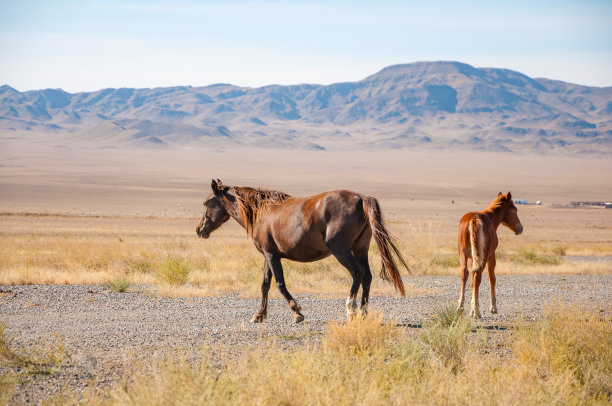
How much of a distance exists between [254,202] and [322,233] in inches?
63.0

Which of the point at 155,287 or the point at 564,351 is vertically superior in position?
the point at 564,351

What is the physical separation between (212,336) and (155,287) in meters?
6.29

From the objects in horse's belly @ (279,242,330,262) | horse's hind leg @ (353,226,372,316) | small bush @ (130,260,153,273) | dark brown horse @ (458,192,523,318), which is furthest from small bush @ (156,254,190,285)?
dark brown horse @ (458,192,523,318)

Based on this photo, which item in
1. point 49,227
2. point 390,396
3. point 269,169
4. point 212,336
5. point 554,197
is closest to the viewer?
point 390,396

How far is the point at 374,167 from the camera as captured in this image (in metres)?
142

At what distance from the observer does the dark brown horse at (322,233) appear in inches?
384

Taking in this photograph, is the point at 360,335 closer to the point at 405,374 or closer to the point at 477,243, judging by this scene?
the point at 405,374

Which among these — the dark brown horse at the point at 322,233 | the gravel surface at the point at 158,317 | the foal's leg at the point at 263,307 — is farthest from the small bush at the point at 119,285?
the foal's leg at the point at 263,307

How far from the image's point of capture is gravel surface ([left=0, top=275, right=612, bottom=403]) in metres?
7.45

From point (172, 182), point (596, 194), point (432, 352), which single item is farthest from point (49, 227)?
point (596, 194)

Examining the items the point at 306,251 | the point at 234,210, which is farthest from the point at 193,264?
the point at 306,251

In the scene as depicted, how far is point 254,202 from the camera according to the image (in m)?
11.0

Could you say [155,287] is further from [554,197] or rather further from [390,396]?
[554,197]

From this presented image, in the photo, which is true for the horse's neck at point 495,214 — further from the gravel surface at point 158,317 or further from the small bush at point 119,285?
the small bush at point 119,285
